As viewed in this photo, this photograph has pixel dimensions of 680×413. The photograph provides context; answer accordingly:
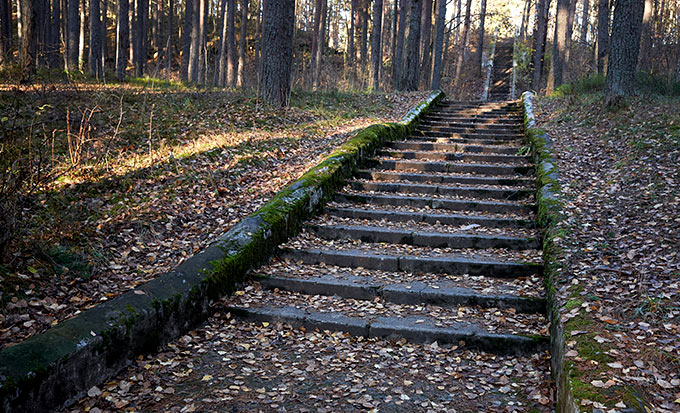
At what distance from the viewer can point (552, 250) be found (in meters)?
4.68

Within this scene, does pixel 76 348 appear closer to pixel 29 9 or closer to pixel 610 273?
pixel 610 273

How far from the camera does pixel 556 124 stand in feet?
31.7

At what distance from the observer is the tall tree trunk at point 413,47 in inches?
619

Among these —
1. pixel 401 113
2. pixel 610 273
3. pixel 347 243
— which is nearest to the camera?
pixel 610 273

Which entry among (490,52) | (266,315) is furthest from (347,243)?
(490,52)

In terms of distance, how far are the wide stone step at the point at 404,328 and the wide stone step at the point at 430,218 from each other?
7.40 feet

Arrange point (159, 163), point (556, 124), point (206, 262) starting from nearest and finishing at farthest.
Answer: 1. point (206, 262)
2. point (159, 163)
3. point (556, 124)

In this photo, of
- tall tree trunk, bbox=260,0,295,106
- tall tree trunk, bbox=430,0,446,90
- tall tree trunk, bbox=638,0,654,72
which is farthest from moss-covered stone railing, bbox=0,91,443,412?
tall tree trunk, bbox=430,0,446,90

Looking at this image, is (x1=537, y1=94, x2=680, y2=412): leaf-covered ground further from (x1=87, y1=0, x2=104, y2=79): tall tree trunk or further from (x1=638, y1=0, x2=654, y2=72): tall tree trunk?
(x1=87, y1=0, x2=104, y2=79): tall tree trunk

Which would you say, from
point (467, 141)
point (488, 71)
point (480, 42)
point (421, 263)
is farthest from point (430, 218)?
point (488, 71)

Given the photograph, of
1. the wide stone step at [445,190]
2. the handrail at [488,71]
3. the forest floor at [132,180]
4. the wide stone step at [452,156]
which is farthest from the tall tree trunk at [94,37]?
the handrail at [488,71]

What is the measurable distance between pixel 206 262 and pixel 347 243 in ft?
6.38

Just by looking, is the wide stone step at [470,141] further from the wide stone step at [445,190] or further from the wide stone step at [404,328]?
the wide stone step at [404,328]

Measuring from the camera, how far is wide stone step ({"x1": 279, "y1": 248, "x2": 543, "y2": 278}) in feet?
16.1
